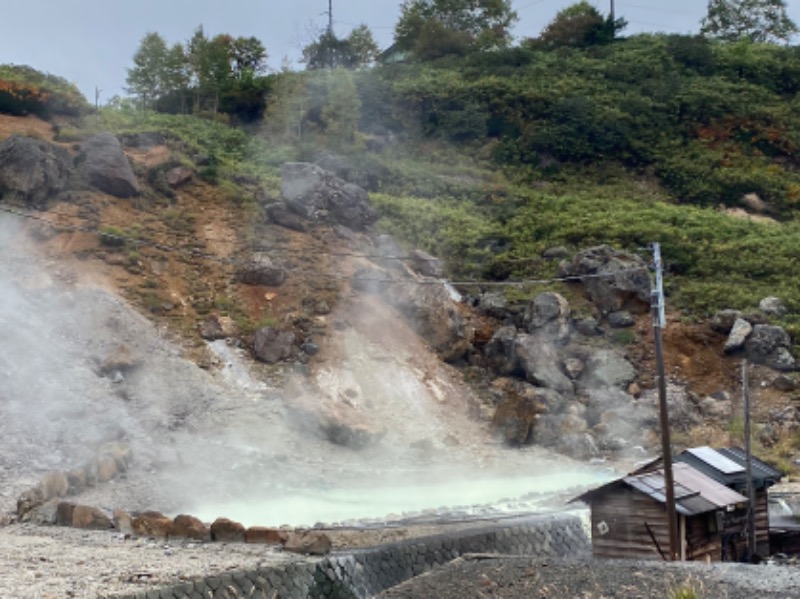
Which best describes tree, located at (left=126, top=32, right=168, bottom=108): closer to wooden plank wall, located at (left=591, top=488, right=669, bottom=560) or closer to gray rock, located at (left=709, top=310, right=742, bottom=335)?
gray rock, located at (left=709, top=310, right=742, bottom=335)

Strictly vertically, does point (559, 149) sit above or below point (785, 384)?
above

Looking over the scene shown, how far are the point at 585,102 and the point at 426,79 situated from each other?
11.3m

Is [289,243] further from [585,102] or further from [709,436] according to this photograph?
[585,102]

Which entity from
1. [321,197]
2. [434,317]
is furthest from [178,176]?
[434,317]

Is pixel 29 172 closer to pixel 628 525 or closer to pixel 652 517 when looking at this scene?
pixel 628 525

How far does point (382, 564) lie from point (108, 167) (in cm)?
2760

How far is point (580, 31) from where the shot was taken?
79188 mm

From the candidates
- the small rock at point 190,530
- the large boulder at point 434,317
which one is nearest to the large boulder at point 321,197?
the large boulder at point 434,317

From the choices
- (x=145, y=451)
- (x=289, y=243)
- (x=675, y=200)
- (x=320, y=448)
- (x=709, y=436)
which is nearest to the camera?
(x=145, y=451)

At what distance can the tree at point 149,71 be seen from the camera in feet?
206

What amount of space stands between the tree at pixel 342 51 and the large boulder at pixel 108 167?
3308 centimetres

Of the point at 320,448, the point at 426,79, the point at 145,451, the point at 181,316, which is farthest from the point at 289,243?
the point at 426,79

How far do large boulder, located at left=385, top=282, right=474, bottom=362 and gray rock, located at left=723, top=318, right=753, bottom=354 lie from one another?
9.89 metres

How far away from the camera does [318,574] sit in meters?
15.9
